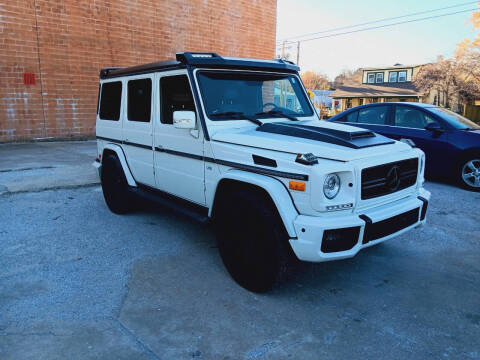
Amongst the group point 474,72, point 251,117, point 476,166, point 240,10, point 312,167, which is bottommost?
point 476,166

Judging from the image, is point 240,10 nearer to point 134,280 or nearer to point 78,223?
point 78,223

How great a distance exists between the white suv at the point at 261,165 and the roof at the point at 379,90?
1483 inches

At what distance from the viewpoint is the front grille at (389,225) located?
9.91 ft

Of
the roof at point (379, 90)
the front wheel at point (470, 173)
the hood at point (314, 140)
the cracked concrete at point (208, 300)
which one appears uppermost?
the roof at point (379, 90)

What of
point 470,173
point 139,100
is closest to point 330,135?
point 139,100

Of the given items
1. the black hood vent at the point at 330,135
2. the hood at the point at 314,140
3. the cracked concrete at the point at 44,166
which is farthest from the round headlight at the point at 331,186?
the cracked concrete at the point at 44,166

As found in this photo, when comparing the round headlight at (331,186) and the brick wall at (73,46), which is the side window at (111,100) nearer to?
the round headlight at (331,186)

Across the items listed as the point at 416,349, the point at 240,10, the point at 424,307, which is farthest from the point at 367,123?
the point at 240,10

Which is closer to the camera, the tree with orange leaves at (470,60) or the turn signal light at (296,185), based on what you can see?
the turn signal light at (296,185)

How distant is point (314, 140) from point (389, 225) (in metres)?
0.95

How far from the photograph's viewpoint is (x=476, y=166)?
23.1ft

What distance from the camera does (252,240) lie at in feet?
10.8

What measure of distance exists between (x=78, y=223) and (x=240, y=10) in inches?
603

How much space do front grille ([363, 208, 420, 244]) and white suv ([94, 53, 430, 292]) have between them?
10 millimetres
